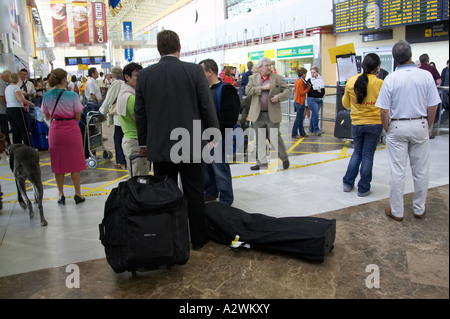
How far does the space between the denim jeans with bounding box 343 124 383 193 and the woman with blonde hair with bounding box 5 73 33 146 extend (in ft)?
21.5

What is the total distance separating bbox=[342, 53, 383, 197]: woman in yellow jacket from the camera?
15.0ft

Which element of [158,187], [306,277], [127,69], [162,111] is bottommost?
[306,277]

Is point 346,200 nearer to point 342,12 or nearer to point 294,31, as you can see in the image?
point 342,12

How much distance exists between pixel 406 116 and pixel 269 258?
196 centimetres

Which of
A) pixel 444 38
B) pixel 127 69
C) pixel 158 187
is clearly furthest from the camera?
pixel 444 38

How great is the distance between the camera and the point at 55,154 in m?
→ 4.81

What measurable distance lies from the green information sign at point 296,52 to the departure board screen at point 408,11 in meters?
4.91

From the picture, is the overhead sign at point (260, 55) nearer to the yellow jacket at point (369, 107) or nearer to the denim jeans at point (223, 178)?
the yellow jacket at point (369, 107)

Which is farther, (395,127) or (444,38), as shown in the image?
(444,38)

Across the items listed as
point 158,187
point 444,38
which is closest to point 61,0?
point 444,38

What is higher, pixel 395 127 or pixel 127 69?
pixel 127 69

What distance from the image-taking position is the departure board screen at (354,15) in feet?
43.3

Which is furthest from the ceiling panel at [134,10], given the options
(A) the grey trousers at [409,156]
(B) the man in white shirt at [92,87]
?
(A) the grey trousers at [409,156]

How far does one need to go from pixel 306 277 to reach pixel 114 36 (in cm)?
3693
